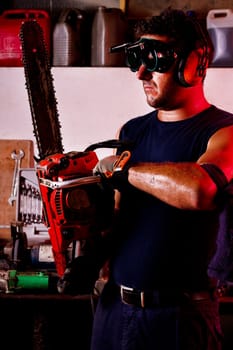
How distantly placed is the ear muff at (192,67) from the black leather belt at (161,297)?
0.65 m

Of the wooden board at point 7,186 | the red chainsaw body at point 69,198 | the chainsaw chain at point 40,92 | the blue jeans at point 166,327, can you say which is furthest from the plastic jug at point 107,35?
the blue jeans at point 166,327

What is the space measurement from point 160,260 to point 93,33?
2.28 m

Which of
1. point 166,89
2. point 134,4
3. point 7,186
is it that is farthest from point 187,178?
point 134,4

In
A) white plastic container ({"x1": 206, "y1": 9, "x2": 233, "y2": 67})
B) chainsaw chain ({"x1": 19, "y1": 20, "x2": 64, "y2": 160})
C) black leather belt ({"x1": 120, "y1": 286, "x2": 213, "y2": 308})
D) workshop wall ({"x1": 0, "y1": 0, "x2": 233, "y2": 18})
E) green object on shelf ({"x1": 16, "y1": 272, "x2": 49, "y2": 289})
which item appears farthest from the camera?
workshop wall ({"x1": 0, "y1": 0, "x2": 233, "y2": 18})

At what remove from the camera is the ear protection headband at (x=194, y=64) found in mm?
1996

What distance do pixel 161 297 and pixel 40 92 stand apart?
1.12 m

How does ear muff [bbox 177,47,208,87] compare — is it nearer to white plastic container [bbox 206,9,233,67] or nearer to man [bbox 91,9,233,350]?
man [bbox 91,9,233,350]

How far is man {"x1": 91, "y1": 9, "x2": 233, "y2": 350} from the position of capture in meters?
1.93

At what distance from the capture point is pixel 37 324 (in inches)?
127

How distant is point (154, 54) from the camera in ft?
6.53

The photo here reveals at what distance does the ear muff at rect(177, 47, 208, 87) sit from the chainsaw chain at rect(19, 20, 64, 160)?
0.75 meters

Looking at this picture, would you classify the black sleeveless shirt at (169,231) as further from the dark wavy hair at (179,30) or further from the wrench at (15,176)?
the wrench at (15,176)

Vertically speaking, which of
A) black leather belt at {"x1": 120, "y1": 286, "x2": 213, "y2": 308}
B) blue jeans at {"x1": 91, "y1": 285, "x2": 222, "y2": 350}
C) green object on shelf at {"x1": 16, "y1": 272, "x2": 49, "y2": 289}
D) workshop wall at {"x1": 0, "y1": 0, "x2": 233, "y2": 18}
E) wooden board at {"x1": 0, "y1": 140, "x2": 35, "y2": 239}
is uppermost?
workshop wall at {"x1": 0, "y1": 0, "x2": 233, "y2": 18}

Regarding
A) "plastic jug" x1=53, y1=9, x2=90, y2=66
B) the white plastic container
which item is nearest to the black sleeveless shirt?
the white plastic container
